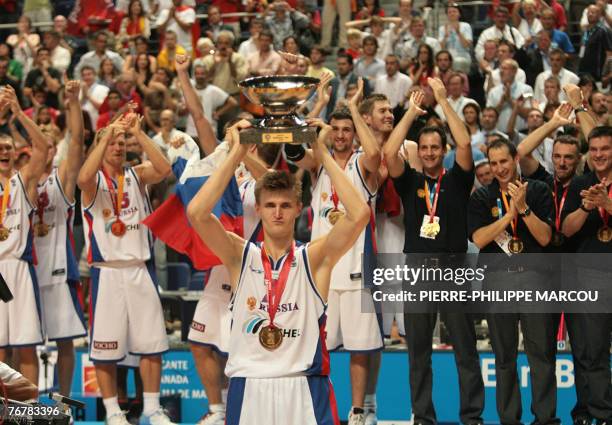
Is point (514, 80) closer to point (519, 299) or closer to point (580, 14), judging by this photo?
point (580, 14)

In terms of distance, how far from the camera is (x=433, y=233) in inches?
354

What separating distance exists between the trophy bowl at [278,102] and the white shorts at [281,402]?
1509mm

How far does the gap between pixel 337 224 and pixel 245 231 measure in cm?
290

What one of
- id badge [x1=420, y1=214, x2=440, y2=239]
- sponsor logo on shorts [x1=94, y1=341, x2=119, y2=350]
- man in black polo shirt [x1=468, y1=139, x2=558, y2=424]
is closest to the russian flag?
sponsor logo on shorts [x1=94, y1=341, x2=119, y2=350]

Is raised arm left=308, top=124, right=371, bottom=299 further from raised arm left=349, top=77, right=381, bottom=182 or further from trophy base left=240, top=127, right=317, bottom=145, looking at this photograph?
raised arm left=349, top=77, right=381, bottom=182

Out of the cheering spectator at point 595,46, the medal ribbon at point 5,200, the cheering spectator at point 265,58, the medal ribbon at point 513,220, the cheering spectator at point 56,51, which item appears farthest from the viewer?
the cheering spectator at point 56,51

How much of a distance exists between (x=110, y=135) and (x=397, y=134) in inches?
95.7

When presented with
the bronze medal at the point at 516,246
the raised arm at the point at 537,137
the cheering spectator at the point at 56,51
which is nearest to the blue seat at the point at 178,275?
the raised arm at the point at 537,137

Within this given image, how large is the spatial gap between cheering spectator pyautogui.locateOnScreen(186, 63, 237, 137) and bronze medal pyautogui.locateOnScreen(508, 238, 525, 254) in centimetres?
744

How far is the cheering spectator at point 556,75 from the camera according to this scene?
1448 cm

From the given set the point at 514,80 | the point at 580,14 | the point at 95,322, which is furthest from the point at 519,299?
the point at 580,14

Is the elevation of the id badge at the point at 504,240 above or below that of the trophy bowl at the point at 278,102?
below

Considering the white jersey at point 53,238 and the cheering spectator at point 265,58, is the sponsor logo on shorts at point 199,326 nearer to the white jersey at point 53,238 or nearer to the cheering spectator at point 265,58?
the white jersey at point 53,238

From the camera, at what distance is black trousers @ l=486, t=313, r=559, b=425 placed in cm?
865
